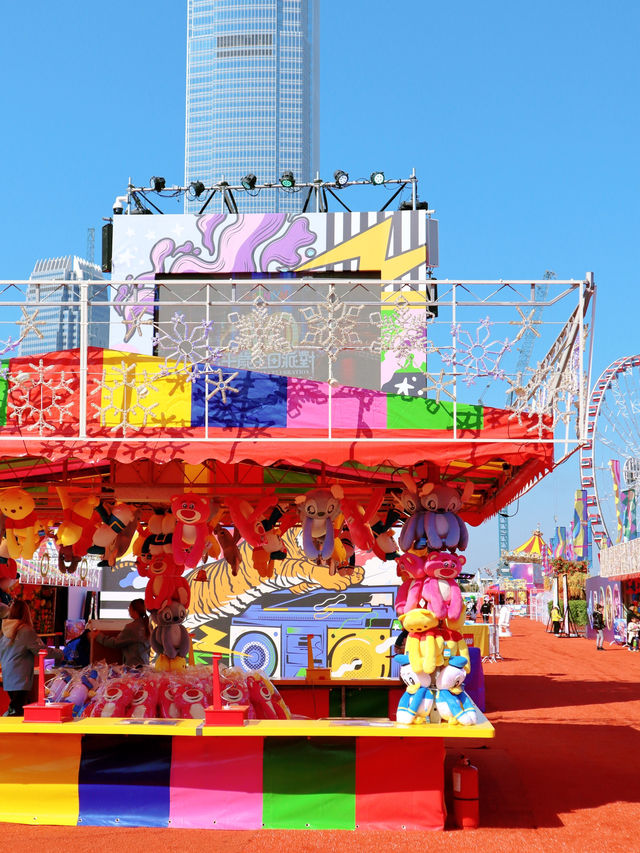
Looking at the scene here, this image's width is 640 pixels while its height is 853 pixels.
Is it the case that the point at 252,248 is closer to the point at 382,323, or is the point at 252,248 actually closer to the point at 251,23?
the point at 382,323

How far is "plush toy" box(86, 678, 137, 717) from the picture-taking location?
8398 millimetres

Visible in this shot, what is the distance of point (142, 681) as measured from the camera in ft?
29.0

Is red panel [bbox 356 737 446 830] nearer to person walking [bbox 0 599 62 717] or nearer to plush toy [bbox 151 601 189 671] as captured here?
plush toy [bbox 151 601 189 671]

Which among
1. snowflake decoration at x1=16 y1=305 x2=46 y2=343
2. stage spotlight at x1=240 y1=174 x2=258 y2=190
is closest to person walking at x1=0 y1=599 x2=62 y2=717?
snowflake decoration at x1=16 y1=305 x2=46 y2=343

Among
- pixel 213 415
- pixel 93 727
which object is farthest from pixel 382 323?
pixel 93 727

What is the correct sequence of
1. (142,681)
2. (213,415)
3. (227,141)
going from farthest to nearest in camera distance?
(227,141)
(142,681)
(213,415)

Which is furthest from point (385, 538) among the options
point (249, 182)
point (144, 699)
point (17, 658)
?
point (249, 182)

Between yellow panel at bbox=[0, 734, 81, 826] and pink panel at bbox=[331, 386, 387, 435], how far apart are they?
124 inches

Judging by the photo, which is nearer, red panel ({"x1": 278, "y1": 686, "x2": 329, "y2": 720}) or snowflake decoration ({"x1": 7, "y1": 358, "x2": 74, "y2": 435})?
snowflake decoration ({"x1": 7, "y1": 358, "x2": 74, "y2": 435})

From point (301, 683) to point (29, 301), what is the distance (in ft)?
22.1

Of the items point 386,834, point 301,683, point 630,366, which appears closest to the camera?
point 386,834

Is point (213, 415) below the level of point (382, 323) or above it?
below

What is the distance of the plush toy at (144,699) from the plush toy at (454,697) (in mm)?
2596

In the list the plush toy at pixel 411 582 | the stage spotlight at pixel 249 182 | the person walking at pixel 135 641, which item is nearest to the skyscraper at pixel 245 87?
the stage spotlight at pixel 249 182
